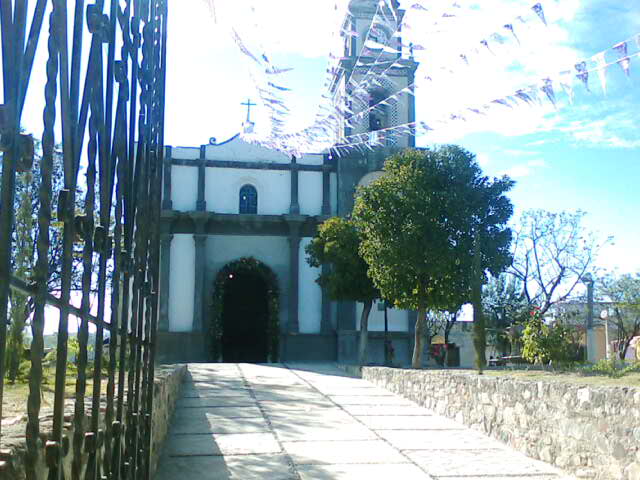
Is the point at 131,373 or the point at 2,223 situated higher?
the point at 2,223

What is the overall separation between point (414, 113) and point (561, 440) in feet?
59.8

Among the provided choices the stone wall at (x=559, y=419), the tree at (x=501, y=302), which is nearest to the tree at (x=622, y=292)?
the tree at (x=501, y=302)

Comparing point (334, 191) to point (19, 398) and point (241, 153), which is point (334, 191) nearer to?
point (241, 153)

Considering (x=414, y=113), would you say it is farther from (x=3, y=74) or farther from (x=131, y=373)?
(x=3, y=74)

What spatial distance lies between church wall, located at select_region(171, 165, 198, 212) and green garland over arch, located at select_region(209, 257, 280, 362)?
2547 mm

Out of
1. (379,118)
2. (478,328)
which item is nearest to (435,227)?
(478,328)

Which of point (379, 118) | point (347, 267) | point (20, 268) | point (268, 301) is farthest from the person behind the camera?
point (268, 301)

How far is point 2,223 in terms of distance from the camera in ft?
4.63

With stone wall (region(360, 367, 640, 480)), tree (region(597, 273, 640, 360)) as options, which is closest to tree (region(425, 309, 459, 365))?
tree (region(597, 273, 640, 360))

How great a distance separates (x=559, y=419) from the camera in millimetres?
6375

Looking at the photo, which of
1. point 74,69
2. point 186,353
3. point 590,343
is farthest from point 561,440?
point 590,343

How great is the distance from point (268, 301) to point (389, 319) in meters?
4.18

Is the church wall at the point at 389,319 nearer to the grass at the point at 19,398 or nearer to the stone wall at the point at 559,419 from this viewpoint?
the stone wall at the point at 559,419

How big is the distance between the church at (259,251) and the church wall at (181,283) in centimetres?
3
